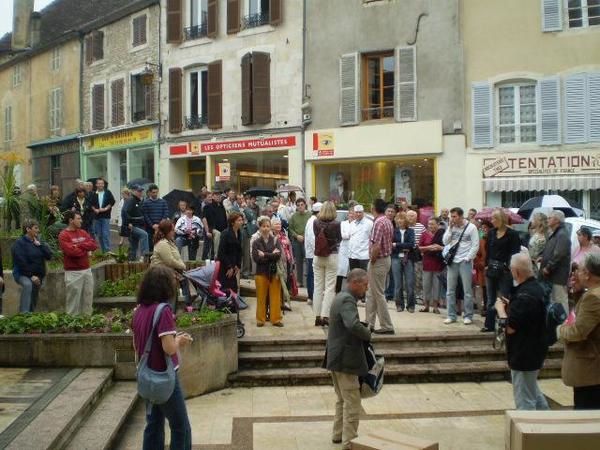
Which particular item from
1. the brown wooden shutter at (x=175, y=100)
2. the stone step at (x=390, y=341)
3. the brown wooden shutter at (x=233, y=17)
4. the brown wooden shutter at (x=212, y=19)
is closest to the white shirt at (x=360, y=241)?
the stone step at (x=390, y=341)

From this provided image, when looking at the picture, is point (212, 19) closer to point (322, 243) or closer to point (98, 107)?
point (98, 107)

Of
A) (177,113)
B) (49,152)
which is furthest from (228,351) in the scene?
(49,152)

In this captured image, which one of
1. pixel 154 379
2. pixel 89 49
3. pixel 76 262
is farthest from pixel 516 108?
pixel 89 49

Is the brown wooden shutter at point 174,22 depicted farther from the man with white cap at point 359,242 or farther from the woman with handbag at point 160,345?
the woman with handbag at point 160,345

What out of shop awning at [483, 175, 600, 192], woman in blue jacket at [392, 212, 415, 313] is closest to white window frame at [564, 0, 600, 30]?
shop awning at [483, 175, 600, 192]

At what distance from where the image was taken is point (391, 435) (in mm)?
5562

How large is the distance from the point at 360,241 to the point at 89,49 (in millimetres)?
20893

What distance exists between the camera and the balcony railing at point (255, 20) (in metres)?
23.0

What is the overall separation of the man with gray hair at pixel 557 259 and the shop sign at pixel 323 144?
467 inches

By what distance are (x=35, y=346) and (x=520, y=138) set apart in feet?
47.9

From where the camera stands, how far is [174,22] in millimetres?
25109

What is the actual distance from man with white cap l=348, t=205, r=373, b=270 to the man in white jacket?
1257 mm

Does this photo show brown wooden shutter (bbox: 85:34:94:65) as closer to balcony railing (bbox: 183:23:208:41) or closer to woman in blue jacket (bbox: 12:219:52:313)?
balcony railing (bbox: 183:23:208:41)

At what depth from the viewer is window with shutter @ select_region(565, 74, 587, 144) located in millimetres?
18797
